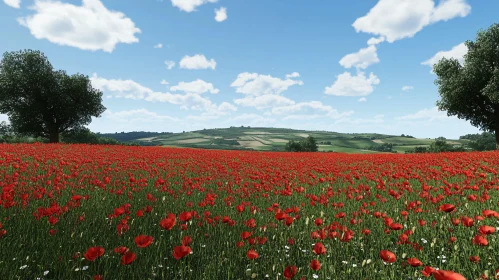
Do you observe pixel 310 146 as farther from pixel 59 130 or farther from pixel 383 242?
pixel 383 242

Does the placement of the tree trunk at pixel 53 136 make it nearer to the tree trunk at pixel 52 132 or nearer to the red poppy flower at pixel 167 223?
the tree trunk at pixel 52 132

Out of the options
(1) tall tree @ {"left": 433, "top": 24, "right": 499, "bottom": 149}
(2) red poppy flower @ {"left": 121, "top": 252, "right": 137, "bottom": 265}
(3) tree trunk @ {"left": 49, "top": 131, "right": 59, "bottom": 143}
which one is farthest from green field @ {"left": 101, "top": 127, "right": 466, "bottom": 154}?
(2) red poppy flower @ {"left": 121, "top": 252, "right": 137, "bottom": 265}

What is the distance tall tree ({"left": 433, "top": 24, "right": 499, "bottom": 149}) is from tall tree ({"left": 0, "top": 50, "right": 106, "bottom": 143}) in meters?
47.2

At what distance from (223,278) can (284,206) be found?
4165mm

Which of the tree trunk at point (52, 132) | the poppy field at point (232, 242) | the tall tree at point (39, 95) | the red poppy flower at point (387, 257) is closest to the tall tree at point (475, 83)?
the poppy field at point (232, 242)

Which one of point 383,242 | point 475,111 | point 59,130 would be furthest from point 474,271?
point 59,130

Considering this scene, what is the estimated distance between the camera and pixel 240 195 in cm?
820

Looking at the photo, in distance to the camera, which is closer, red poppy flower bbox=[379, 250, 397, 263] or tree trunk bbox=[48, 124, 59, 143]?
red poppy flower bbox=[379, 250, 397, 263]

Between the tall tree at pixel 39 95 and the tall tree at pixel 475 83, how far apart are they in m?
47.2

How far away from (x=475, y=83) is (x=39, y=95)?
5354 cm

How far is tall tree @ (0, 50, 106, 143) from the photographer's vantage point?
39.2 metres

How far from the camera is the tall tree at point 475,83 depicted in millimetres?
32469

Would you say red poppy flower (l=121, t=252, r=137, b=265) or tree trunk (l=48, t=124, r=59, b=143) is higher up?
tree trunk (l=48, t=124, r=59, b=143)

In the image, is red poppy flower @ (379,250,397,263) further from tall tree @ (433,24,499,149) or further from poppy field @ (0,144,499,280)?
tall tree @ (433,24,499,149)
